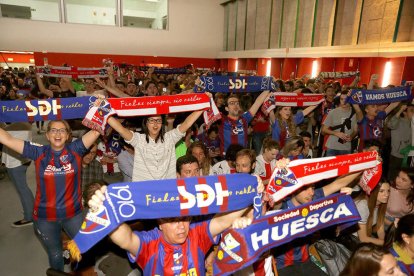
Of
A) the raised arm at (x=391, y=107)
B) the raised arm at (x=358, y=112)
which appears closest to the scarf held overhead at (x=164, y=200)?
the raised arm at (x=358, y=112)

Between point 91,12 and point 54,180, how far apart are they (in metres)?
21.6

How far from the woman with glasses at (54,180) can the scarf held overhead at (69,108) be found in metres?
0.45

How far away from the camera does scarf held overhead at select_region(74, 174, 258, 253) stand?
5.86 ft

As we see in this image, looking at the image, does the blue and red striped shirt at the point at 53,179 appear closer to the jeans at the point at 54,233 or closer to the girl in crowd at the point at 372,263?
the jeans at the point at 54,233

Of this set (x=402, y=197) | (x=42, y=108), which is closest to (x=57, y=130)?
(x=42, y=108)

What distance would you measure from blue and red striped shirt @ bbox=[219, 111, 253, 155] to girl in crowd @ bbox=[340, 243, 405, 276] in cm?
309

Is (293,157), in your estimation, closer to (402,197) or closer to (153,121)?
(402,197)

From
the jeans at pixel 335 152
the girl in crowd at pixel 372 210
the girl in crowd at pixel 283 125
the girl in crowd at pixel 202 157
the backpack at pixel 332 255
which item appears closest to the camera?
the backpack at pixel 332 255

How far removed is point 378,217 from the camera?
3.50 meters

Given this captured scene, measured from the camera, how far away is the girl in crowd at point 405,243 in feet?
8.53

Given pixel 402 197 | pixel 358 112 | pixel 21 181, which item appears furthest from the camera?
pixel 358 112

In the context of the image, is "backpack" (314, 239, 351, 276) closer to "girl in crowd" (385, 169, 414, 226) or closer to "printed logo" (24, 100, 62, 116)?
"girl in crowd" (385, 169, 414, 226)

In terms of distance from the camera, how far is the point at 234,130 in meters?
5.13

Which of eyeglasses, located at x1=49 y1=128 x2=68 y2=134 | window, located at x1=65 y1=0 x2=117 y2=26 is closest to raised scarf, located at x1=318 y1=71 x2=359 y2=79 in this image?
eyeglasses, located at x1=49 y1=128 x2=68 y2=134
